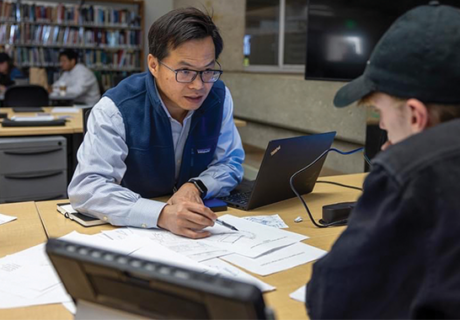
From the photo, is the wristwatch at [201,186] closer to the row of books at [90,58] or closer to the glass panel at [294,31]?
the glass panel at [294,31]

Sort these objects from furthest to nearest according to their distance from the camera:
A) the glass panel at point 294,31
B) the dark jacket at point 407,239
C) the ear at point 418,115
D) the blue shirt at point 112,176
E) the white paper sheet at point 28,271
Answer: the glass panel at point 294,31 < the blue shirt at point 112,176 < the white paper sheet at point 28,271 < the ear at point 418,115 < the dark jacket at point 407,239

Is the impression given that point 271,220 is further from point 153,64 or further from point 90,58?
point 90,58

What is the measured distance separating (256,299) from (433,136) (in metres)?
0.32

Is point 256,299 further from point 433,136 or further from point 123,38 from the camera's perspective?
point 123,38

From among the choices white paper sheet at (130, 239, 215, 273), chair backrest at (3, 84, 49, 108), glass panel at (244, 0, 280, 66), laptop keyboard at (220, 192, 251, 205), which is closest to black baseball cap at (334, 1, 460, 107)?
white paper sheet at (130, 239, 215, 273)

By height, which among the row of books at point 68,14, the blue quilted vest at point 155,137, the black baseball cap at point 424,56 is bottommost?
the blue quilted vest at point 155,137

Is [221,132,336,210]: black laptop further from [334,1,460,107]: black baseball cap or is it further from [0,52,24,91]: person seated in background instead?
[0,52,24,91]: person seated in background

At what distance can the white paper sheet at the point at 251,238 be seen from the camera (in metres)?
1.25

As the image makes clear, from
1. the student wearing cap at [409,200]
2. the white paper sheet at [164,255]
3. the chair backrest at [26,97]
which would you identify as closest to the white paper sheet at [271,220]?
the white paper sheet at [164,255]

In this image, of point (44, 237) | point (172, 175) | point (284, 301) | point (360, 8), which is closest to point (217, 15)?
point (360, 8)

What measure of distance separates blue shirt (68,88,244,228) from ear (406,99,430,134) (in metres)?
0.82

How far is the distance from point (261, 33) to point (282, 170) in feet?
16.5

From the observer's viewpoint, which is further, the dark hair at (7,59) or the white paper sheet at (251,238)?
the dark hair at (7,59)

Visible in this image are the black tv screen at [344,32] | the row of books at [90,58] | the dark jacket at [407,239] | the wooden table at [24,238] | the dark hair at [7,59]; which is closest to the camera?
the dark jacket at [407,239]
